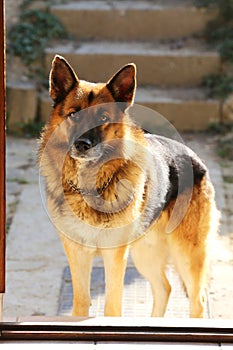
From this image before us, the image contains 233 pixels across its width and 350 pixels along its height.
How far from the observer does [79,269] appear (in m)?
4.31

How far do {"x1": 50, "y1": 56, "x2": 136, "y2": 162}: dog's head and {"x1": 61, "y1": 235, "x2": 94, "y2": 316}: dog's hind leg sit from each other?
0.47m

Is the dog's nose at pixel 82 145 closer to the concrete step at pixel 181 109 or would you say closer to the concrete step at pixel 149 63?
the concrete step at pixel 181 109

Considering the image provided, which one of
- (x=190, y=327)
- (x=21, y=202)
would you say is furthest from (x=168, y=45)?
(x=190, y=327)

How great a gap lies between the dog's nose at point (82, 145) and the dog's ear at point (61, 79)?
262 mm

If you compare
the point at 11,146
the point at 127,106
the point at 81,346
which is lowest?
the point at 11,146

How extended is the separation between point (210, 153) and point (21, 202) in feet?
6.65

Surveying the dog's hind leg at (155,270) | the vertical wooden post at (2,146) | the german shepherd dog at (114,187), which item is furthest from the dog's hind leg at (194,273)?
the vertical wooden post at (2,146)

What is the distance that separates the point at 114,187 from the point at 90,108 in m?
0.49

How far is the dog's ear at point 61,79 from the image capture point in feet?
13.3

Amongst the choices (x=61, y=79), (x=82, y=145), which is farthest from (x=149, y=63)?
(x=82, y=145)

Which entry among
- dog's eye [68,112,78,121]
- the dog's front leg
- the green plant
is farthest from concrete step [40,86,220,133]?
dog's eye [68,112,78,121]

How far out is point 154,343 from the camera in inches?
127

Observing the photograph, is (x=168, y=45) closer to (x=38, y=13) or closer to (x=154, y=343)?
(x=38, y=13)

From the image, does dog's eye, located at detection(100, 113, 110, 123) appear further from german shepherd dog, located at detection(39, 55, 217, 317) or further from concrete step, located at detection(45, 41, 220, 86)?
concrete step, located at detection(45, 41, 220, 86)
